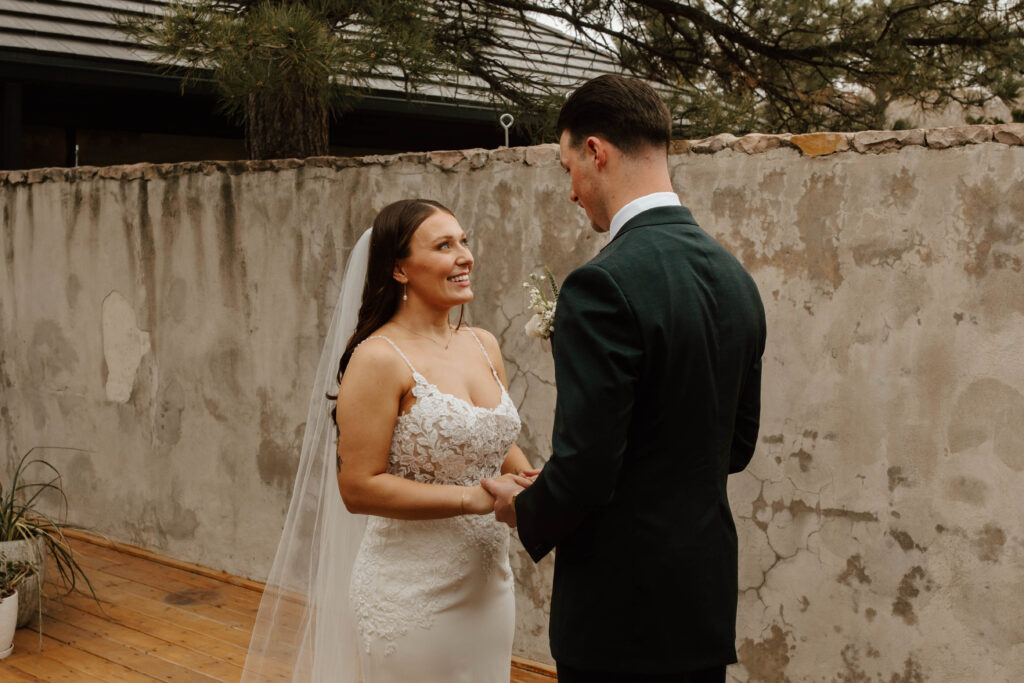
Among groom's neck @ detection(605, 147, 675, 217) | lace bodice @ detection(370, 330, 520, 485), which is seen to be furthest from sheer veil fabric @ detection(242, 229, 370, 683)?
groom's neck @ detection(605, 147, 675, 217)

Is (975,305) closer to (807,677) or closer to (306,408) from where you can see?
(807,677)

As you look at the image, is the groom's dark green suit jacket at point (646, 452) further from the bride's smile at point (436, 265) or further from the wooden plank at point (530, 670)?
the wooden plank at point (530, 670)

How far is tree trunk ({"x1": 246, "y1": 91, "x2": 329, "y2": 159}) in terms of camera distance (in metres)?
5.85

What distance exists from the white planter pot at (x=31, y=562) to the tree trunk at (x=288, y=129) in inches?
103

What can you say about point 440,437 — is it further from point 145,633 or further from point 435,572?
point 145,633

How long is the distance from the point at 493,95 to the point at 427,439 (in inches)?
157

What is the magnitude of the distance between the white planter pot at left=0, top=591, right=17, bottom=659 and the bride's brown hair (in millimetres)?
2457

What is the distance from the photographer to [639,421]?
1.80m

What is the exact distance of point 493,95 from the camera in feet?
19.9

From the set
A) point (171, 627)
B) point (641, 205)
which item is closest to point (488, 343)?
point (641, 205)

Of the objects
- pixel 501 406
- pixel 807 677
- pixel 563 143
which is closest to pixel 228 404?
pixel 501 406

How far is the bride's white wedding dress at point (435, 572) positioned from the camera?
2492 millimetres

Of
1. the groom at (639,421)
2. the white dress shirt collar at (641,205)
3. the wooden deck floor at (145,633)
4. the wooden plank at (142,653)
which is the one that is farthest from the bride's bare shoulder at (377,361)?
the wooden plank at (142,653)

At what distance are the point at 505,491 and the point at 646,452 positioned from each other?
516 mm
